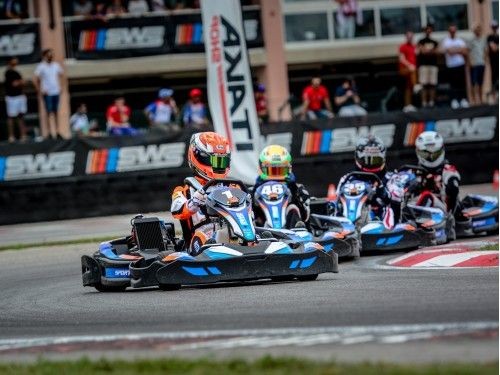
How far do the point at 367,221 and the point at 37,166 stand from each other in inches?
378

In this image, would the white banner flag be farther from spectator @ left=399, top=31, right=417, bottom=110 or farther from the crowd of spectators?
spectator @ left=399, top=31, right=417, bottom=110

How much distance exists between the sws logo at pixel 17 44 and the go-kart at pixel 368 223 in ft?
52.8

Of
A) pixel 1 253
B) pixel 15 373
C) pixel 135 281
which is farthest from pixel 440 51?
pixel 15 373

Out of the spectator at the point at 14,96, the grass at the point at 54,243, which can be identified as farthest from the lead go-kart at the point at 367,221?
the spectator at the point at 14,96

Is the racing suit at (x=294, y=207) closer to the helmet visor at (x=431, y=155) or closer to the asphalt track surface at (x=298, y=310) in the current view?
the asphalt track surface at (x=298, y=310)

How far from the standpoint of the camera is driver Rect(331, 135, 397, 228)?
17766 millimetres

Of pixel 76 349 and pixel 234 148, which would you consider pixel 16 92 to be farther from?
pixel 76 349

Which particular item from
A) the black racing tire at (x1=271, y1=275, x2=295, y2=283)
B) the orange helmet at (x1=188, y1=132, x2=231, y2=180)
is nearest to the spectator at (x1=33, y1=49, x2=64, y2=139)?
the orange helmet at (x1=188, y1=132, x2=231, y2=180)

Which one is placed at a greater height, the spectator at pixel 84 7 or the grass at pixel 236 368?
the spectator at pixel 84 7

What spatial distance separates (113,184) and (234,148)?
15.5 feet

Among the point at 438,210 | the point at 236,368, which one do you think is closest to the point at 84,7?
the point at 438,210

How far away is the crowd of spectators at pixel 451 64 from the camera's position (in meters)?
29.8

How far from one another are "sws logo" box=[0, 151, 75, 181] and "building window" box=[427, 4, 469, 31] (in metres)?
12.8

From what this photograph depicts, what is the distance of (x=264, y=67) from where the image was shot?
115ft
